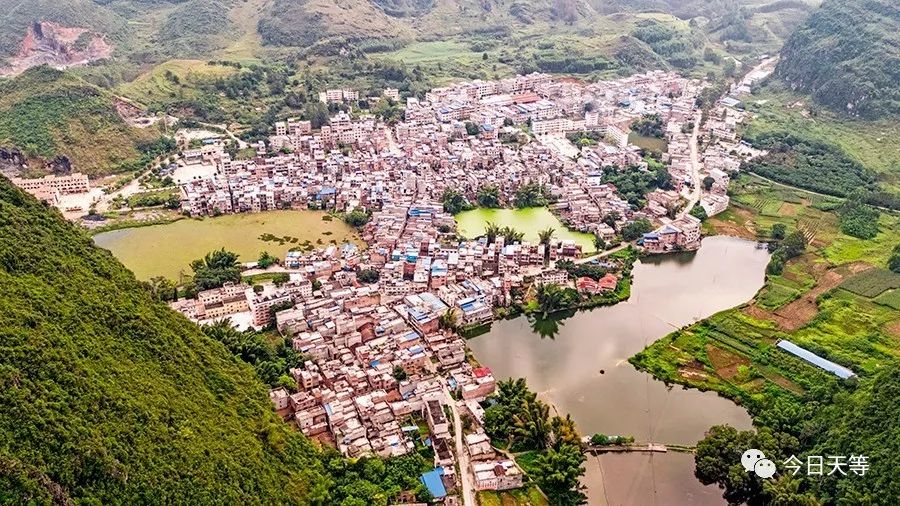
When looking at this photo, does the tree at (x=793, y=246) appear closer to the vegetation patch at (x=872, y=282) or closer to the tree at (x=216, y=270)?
the vegetation patch at (x=872, y=282)

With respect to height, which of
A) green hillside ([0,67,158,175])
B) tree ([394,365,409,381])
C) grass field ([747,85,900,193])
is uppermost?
green hillside ([0,67,158,175])

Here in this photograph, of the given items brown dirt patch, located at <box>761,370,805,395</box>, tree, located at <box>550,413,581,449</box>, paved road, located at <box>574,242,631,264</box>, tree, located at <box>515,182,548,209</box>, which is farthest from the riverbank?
tree, located at <box>515,182,548,209</box>

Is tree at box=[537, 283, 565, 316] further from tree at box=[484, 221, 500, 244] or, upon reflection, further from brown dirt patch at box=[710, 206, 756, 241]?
brown dirt patch at box=[710, 206, 756, 241]

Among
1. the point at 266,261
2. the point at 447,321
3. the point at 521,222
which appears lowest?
the point at 447,321

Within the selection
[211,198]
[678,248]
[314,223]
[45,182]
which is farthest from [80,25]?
[678,248]

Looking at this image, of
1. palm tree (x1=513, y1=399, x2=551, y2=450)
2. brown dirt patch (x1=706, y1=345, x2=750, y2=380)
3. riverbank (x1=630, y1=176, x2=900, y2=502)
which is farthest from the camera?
brown dirt patch (x1=706, y1=345, x2=750, y2=380)

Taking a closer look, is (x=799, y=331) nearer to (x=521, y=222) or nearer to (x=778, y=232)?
(x=778, y=232)

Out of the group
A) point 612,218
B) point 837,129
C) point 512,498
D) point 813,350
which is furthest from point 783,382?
point 837,129
